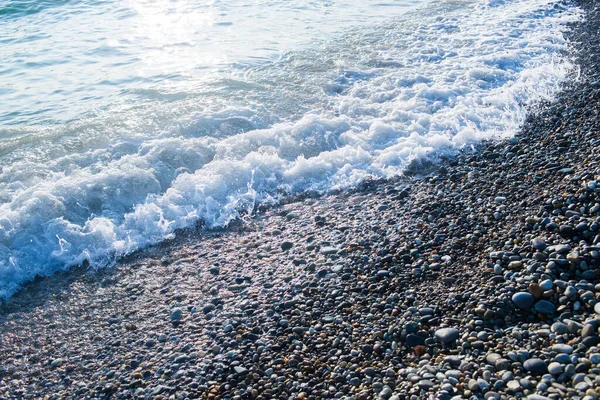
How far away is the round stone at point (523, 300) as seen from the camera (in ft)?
14.8

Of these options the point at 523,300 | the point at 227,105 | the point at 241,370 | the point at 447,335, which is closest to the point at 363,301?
the point at 447,335

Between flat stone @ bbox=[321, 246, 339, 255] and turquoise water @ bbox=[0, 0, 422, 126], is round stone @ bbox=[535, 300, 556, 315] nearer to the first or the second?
flat stone @ bbox=[321, 246, 339, 255]

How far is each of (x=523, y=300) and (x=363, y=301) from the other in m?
1.50

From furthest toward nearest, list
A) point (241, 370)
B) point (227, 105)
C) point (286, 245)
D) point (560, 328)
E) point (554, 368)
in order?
point (227, 105) < point (286, 245) < point (241, 370) < point (560, 328) < point (554, 368)

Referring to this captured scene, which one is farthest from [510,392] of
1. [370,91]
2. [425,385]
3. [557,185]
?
[370,91]

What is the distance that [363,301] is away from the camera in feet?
17.5

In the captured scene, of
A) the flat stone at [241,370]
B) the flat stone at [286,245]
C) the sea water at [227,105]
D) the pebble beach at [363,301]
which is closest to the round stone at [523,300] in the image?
the pebble beach at [363,301]

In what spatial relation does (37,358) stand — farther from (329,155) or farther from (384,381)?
(329,155)

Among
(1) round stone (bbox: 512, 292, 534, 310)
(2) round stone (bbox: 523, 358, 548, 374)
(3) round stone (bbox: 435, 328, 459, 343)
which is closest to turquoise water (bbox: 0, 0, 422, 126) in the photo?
(3) round stone (bbox: 435, 328, 459, 343)

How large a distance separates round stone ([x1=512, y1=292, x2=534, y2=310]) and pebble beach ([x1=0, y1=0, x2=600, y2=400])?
0.01 meters

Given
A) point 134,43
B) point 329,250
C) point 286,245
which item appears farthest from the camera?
point 134,43

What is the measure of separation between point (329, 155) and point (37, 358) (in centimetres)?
503

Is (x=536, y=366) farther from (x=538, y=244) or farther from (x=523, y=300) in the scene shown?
(x=538, y=244)

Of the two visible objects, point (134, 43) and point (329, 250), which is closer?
point (329, 250)
